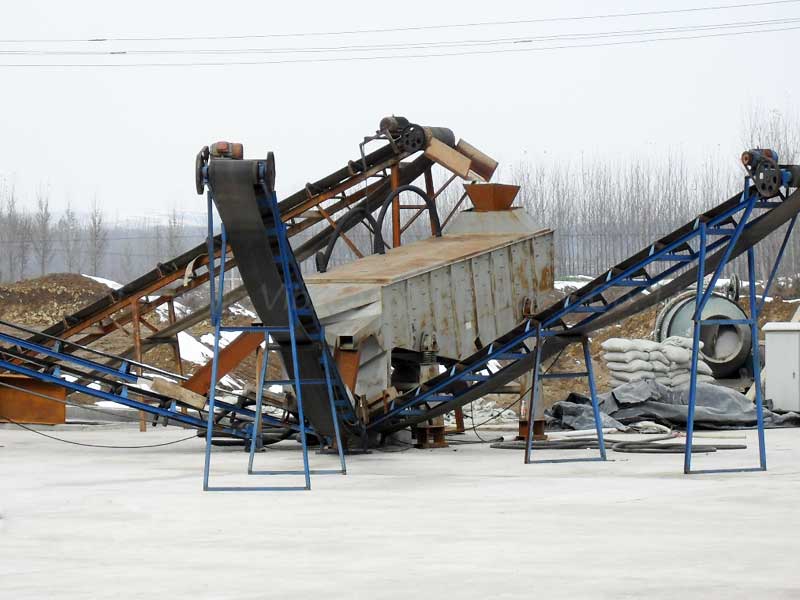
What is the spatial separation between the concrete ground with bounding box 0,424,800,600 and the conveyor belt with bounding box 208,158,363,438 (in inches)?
33.2

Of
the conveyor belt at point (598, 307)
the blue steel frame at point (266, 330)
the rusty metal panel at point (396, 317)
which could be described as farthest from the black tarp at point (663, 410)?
the blue steel frame at point (266, 330)

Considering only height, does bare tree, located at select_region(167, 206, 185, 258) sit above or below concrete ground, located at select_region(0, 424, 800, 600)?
above

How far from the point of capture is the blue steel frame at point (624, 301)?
13.3 metres

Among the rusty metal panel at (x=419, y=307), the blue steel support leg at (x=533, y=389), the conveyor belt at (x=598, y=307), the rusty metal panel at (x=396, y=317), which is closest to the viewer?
the conveyor belt at (x=598, y=307)

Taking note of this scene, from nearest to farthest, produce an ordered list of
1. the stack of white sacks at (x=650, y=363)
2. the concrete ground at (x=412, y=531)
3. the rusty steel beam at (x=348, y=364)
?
the concrete ground at (x=412, y=531), the rusty steel beam at (x=348, y=364), the stack of white sacks at (x=650, y=363)

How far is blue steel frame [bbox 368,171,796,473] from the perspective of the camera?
13297mm

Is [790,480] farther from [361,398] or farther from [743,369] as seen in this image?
[743,369]

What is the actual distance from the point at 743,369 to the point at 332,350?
41.4 ft

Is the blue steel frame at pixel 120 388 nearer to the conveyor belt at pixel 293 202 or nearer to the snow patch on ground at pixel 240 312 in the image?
the conveyor belt at pixel 293 202

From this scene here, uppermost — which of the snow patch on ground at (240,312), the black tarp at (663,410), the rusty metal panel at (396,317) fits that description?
the snow patch on ground at (240,312)

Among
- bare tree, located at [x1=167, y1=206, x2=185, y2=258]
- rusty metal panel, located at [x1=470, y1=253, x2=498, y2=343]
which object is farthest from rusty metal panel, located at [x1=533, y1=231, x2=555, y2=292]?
bare tree, located at [x1=167, y1=206, x2=185, y2=258]

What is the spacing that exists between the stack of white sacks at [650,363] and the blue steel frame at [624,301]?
255 inches

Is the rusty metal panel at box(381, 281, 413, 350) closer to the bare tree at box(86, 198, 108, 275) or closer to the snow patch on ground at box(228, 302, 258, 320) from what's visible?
the snow patch on ground at box(228, 302, 258, 320)

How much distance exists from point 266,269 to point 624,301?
4407 mm
